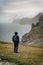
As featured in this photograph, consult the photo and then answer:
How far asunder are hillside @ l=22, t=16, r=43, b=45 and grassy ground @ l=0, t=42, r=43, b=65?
0.08m

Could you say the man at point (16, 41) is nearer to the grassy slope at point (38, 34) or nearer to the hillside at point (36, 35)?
the hillside at point (36, 35)

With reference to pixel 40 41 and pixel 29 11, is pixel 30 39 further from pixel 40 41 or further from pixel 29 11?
pixel 29 11

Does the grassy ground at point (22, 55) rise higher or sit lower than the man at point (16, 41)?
lower

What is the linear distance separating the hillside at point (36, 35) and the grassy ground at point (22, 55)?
0.08m

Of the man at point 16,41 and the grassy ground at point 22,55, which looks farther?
the man at point 16,41

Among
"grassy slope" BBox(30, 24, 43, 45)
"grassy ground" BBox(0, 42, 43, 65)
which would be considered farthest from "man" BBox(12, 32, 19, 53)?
"grassy slope" BBox(30, 24, 43, 45)

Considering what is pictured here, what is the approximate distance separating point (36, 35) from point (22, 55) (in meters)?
0.30

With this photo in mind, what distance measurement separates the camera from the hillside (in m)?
2.68

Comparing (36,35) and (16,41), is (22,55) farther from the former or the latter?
(36,35)

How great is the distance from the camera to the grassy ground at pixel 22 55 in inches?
103

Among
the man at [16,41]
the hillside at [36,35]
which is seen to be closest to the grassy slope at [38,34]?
the hillside at [36,35]

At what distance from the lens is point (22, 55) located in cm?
269

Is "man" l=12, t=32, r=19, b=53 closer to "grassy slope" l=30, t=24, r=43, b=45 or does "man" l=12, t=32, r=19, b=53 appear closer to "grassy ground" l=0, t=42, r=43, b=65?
"grassy ground" l=0, t=42, r=43, b=65

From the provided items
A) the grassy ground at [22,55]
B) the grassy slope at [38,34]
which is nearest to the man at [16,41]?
the grassy ground at [22,55]
